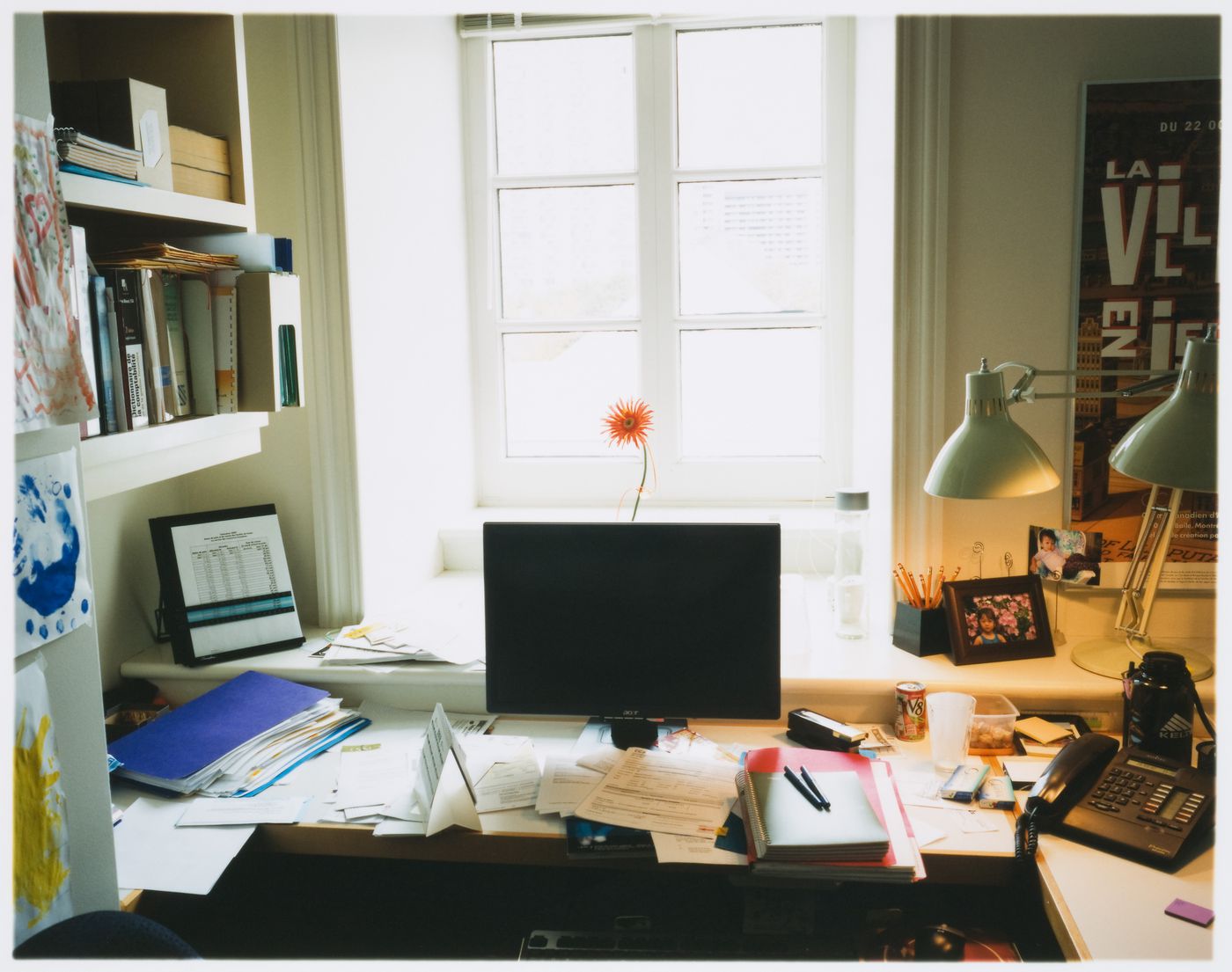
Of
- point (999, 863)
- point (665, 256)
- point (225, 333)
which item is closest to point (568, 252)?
point (665, 256)

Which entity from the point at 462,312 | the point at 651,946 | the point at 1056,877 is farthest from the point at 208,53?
the point at 1056,877

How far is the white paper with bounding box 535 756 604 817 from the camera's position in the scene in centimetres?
158

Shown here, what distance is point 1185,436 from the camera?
1376 millimetres

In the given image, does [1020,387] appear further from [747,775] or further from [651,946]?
[651,946]

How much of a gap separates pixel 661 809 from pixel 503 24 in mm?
2141

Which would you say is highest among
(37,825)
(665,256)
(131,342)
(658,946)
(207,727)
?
(665,256)

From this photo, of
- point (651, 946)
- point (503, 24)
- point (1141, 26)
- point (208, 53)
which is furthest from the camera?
point (503, 24)

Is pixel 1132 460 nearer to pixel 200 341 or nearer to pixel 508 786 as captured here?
pixel 508 786

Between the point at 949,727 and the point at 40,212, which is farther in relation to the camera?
the point at 949,727

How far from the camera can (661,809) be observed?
156cm

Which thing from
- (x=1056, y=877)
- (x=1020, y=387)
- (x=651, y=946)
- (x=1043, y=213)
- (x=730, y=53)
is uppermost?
(x=730, y=53)

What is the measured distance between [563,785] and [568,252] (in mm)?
1669

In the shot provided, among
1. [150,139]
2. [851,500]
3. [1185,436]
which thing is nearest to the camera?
[1185,436]

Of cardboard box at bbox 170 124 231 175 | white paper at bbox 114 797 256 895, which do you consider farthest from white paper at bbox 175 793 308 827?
cardboard box at bbox 170 124 231 175
